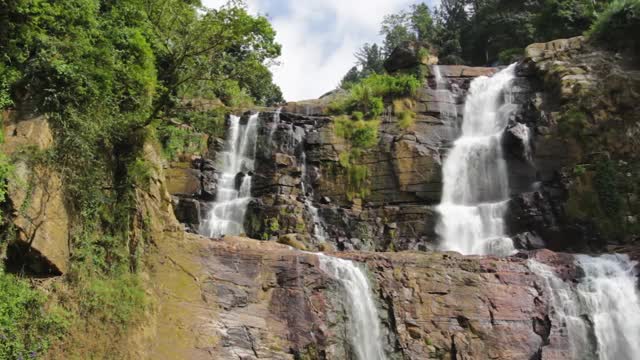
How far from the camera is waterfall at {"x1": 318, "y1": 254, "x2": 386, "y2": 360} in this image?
623 inches

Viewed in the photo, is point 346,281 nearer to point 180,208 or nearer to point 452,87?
point 180,208

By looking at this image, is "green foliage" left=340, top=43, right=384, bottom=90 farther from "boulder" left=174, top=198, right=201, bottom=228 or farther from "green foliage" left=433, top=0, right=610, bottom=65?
"boulder" left=174, top=198, right=201, bottom=228

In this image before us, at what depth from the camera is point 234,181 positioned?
27.0m

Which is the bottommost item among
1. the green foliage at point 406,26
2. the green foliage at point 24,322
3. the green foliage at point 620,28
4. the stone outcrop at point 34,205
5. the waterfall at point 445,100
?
the green foliage at point 24,322

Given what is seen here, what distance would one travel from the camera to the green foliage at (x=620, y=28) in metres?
29.1

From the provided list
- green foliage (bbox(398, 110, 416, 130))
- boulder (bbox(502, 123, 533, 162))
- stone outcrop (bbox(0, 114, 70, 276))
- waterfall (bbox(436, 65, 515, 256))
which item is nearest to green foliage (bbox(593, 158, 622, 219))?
boulder (bbox(502, 123, 533, 162))

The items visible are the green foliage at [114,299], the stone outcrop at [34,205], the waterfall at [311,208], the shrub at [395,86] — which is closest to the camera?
the stone outcrop at [34,205]

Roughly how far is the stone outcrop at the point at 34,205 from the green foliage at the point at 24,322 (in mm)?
540

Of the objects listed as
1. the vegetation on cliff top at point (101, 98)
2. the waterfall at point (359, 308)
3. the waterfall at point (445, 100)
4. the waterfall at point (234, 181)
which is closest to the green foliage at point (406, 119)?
the waterfall at point (445, 100)

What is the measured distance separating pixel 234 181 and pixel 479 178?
11.1 meters

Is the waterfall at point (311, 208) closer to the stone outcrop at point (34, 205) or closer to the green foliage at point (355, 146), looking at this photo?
the green foliage at point (355, 146)

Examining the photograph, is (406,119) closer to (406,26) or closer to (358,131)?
(358,131)

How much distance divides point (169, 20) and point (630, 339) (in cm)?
1629

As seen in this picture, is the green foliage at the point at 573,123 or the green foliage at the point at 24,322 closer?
the green foliage at the point at 24,322
